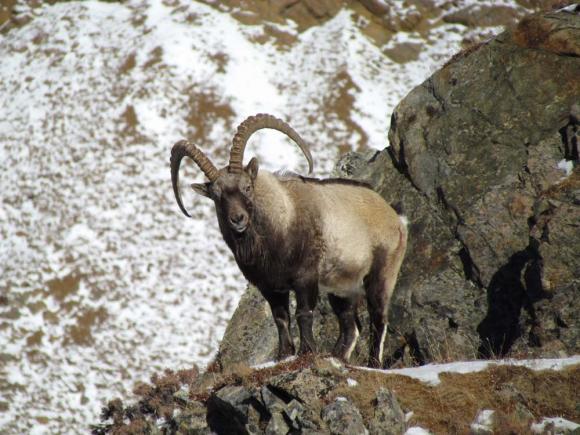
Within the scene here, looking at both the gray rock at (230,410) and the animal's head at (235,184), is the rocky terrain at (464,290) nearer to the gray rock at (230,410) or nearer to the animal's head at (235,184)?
the gray rock at (230,410)

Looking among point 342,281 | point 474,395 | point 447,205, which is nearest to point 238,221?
point 342,281

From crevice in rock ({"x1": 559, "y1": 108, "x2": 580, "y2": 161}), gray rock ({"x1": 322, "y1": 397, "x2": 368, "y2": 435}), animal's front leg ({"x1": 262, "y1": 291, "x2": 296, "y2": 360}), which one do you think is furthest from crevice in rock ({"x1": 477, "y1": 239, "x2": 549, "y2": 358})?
gray rock ({"x1": 322, "y1": 397, "x2": 368, "y2": 435})

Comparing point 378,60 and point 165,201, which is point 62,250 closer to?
point 165,201

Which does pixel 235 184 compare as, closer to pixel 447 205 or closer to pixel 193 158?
pixel 193 158

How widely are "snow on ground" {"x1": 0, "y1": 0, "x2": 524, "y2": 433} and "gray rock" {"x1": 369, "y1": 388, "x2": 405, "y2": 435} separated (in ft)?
45.1

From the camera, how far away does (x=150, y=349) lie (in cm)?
2031

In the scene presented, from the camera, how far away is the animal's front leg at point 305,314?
8.90 m

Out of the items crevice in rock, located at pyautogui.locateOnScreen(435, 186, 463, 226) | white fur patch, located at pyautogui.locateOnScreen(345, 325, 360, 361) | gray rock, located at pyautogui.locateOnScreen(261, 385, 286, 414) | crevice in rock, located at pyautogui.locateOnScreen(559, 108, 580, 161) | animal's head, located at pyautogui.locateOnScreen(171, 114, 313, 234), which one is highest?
crevice in rock, located at pyautogui.locateOnScreen(559, 108, 580, 161)

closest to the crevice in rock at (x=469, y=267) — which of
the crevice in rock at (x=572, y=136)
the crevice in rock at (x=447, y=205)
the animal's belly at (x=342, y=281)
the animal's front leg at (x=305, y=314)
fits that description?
the crevice in rock at (x=447, y=205)

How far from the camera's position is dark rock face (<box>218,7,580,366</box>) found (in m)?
9.20

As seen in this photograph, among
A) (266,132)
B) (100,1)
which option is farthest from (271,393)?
(100,1)

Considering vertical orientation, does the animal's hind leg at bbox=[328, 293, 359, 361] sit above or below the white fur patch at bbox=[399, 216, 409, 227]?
below

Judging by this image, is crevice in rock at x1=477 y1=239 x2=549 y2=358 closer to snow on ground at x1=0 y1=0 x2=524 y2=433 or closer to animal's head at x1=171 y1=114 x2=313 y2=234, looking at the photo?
animal's head at x1=171 y1=114 x2=313 y2=234

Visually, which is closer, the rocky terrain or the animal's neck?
the rocky terrain
